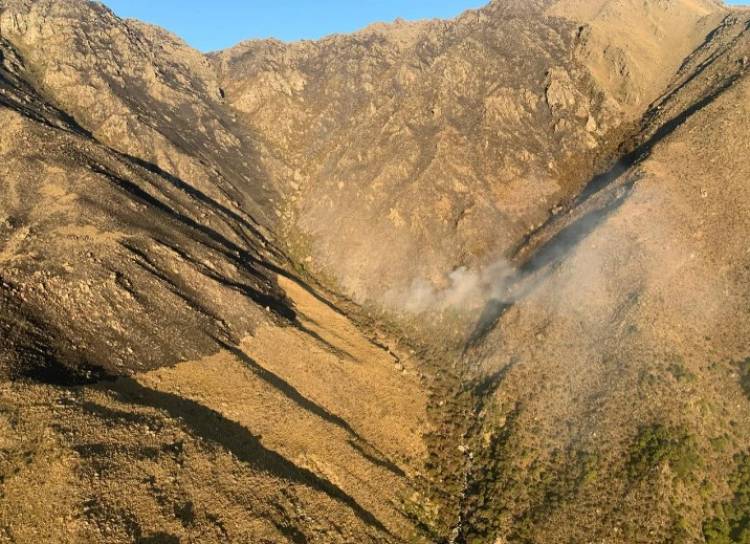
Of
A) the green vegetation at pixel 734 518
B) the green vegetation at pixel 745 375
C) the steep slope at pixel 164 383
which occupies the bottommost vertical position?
the steep slope at pixel 164 383

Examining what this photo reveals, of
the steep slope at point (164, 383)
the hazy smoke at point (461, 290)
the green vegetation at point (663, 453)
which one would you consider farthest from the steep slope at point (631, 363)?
the steep slope at point (164, 383)

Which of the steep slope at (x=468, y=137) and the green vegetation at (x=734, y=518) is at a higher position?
the steep slope at (x=468, y=137)

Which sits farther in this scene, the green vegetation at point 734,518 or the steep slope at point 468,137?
the steep slope at point 468,137

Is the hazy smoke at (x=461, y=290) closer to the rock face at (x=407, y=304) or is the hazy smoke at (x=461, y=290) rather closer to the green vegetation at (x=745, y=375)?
the rock face at (x=407, y=304)

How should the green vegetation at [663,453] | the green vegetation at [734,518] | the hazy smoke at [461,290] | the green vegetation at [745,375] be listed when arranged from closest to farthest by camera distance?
the green vegetation at [734,518]
the green vegetation at [663,453]
the green vegetation at [745,375]
the hazy smoke at [461,290]

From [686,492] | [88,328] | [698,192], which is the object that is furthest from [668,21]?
[88,328]
